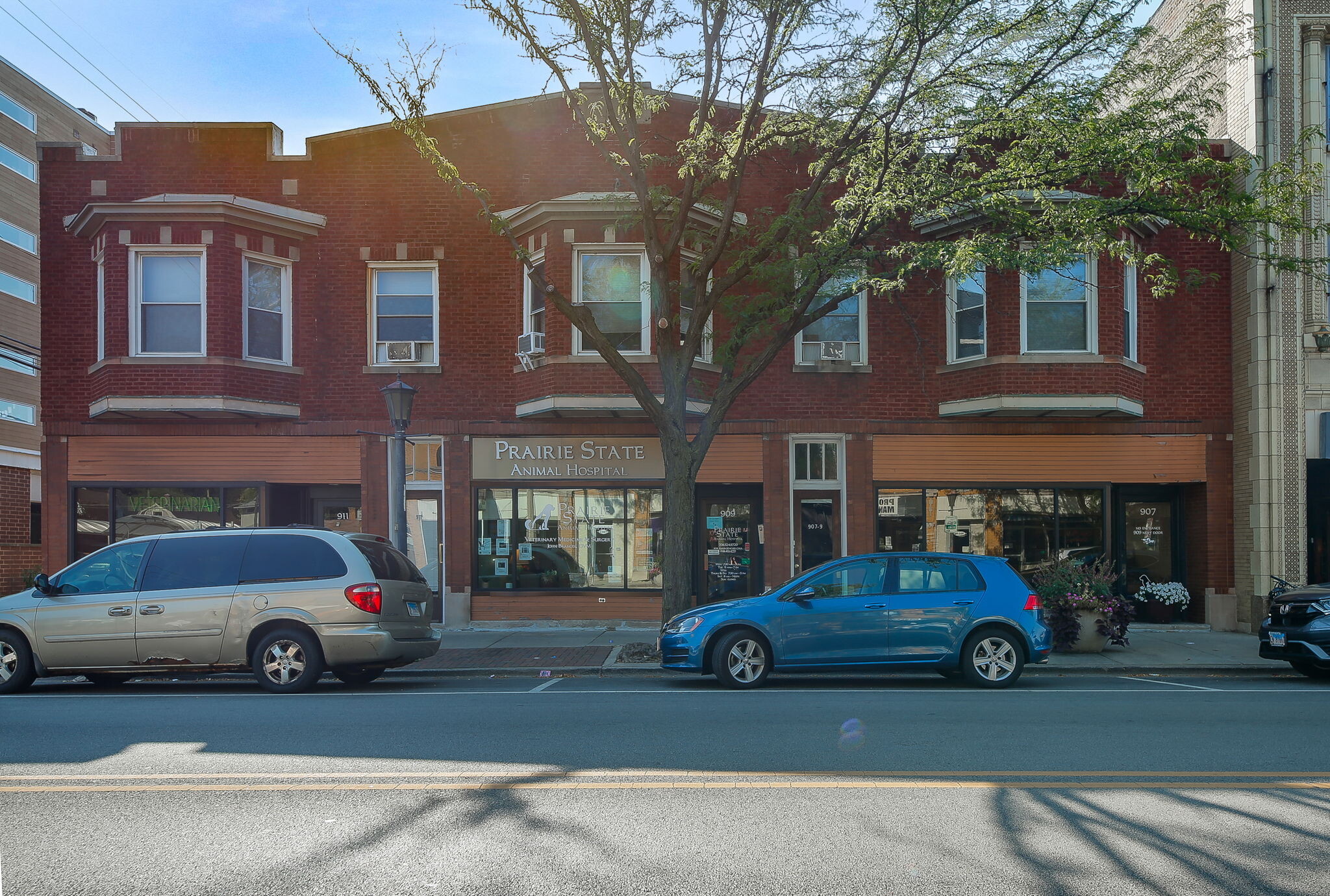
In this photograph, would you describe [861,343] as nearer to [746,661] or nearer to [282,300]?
[746,661]

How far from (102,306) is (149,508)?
3.40 meters

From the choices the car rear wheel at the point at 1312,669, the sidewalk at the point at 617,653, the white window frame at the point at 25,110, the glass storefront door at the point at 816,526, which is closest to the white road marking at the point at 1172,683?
the sidewalk at the point at 617,653

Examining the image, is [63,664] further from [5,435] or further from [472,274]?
[5,435]

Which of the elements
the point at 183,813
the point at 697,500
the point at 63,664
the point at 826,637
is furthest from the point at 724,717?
the point at 697,500

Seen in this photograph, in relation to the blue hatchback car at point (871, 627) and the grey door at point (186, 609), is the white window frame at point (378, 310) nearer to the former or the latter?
the grey door at point (186, 609)

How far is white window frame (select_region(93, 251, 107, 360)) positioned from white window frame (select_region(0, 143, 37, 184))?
74.8ft

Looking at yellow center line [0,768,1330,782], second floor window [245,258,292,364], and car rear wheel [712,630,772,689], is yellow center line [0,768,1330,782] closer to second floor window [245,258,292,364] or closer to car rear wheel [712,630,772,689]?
car rear wheel [712,630,772,689]

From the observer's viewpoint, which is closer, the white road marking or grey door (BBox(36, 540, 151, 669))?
grey door (BBox(36, 540, 151, 669))

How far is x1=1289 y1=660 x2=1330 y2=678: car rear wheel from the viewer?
11.8 metres

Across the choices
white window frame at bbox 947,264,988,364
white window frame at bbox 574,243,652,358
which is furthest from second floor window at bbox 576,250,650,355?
white window frame at bbox 947,264,988,364

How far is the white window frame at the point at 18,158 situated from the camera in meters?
34.2

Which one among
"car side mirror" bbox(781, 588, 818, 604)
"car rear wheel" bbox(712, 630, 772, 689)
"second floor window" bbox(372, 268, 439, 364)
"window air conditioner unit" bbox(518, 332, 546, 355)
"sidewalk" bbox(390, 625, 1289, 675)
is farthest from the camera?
"second floor window" bbox(372, 268, 439, 364)

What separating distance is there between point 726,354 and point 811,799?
328 inches

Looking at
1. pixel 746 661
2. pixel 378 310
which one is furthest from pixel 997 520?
pixel 378 310
